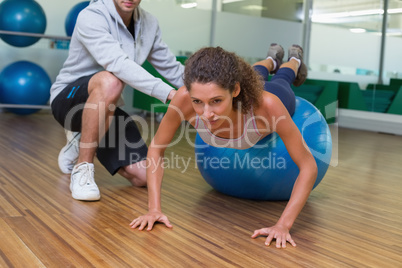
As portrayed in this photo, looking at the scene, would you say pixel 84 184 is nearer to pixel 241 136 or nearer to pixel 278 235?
pixel 241 136

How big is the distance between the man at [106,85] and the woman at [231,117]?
0.19 meters

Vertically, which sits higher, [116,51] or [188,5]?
[188,5]

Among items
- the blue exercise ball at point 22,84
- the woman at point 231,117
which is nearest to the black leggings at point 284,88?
the woman at point 231,117

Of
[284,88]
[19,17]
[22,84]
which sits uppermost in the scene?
[19,17]

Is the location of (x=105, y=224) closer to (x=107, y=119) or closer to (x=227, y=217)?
(x=227, y=217)

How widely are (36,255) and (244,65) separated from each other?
800 mm

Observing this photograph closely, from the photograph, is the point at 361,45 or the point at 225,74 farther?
the point at 361,45

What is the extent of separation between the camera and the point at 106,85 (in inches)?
74.4

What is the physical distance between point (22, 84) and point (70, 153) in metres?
2.42

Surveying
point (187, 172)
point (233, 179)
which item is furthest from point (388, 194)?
point (187, 172)

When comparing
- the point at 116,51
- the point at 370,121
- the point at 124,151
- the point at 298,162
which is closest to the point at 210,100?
the point at 298,162

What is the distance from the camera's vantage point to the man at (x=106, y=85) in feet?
6.07

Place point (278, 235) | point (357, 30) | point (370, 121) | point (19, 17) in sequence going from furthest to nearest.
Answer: point (357, 30)
point (370, 121)
point (19, 17)
point (278, 235)

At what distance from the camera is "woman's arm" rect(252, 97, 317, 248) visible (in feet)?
4.84
